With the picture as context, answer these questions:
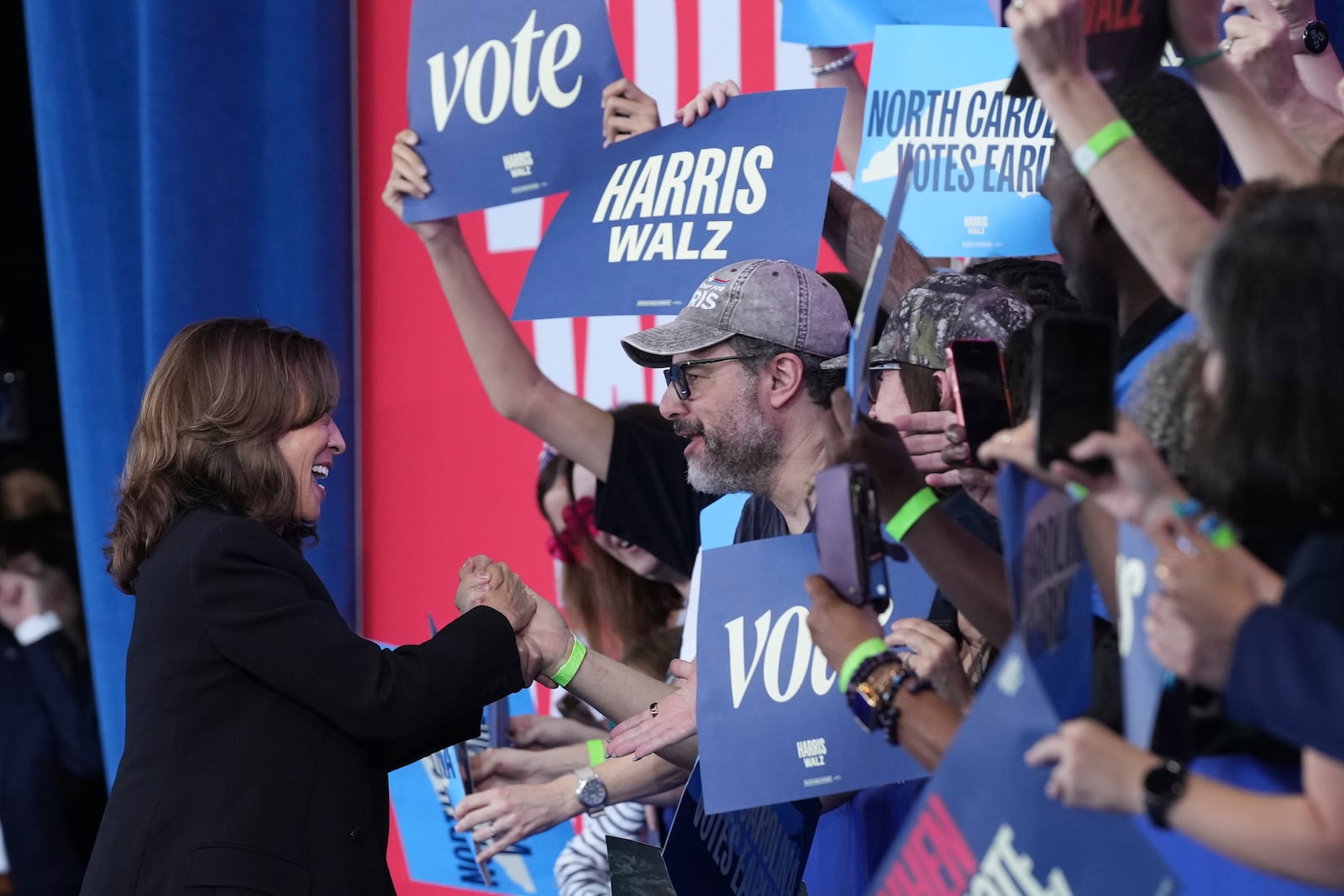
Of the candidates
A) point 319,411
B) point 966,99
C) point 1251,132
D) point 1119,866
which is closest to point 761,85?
point 966,99

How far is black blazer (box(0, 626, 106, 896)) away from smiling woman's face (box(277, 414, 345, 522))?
2.38 meters

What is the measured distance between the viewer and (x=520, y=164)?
2398mm

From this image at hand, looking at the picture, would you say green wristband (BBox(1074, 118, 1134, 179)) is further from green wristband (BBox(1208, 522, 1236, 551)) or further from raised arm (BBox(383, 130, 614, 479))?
raised arm (BBox(383, 130, 614, 479))

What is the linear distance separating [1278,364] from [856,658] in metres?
0.53

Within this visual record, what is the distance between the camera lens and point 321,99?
3818 millimetres

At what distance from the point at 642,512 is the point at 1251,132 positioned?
1.58 meters

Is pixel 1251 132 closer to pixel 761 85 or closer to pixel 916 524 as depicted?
pixel 916 524

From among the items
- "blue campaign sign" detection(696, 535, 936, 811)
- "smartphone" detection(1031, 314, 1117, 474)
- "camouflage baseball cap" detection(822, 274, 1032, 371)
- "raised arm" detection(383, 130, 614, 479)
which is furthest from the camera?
"raised arm" detection(383, 130, 614, 479)

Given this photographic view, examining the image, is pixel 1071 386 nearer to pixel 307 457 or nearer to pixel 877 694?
pixel 877 694

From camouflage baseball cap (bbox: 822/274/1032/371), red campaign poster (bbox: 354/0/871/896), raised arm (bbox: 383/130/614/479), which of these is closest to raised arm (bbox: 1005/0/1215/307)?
camouflage baseball cap (bbox: 822/274/1032/371)

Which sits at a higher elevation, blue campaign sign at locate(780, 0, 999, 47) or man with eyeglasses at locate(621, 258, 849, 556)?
blue campaign sign at locate(780, 0, 999, 47)

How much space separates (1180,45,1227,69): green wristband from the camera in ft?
4.26

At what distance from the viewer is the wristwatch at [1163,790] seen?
1.04 meters

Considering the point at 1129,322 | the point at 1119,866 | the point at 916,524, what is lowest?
the point at 1119,866
